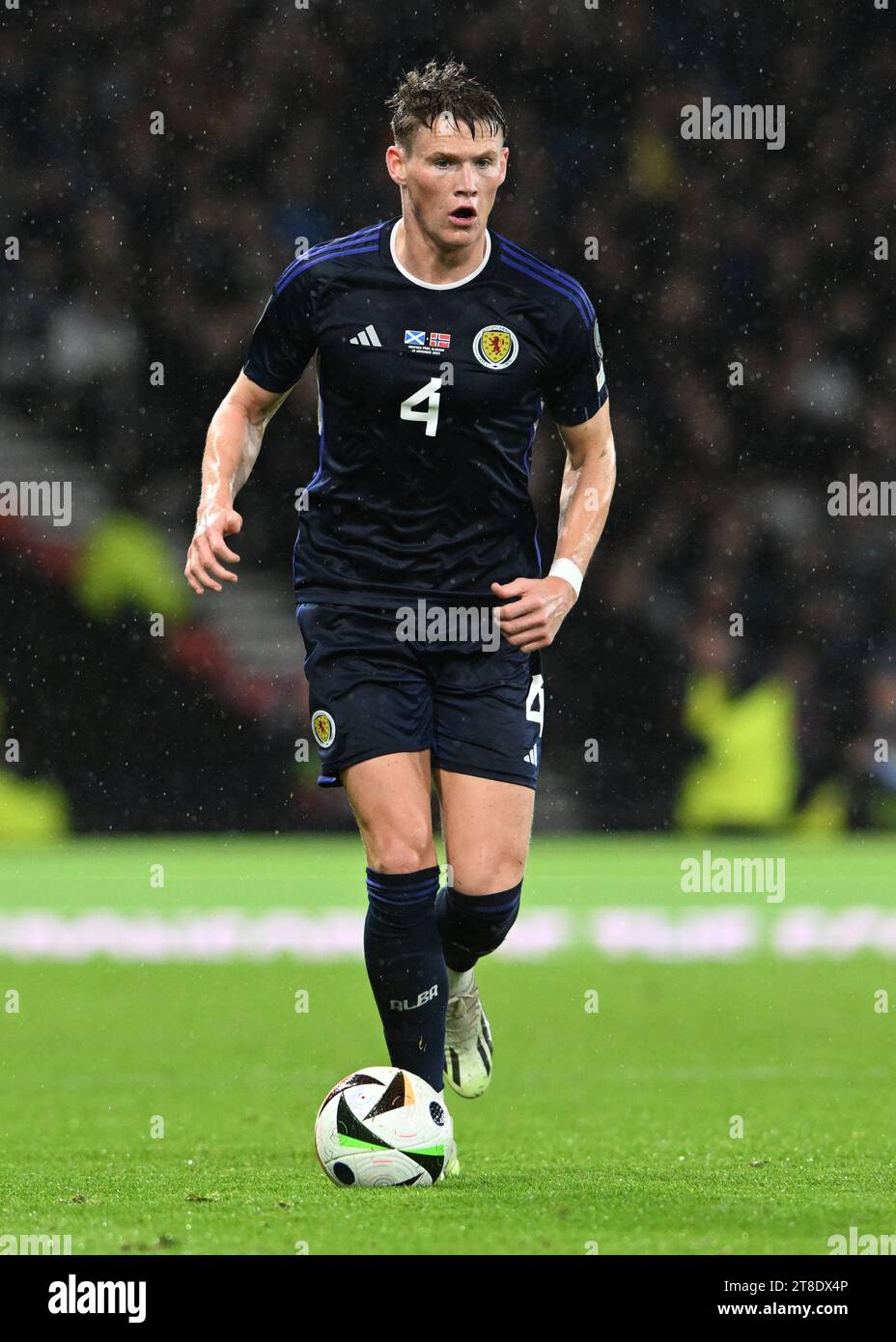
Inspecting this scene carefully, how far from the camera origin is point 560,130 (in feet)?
58.3

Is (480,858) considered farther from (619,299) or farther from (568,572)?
(619,299)

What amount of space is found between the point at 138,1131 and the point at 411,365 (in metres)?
2.35

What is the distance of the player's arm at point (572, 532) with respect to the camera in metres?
5.27

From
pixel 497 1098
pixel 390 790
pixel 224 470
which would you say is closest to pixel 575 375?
pixel 224 470

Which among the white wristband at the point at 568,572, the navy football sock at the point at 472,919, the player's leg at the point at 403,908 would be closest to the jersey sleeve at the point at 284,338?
the white wristband at the point at 568,572

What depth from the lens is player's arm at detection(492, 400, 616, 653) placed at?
5.27 m

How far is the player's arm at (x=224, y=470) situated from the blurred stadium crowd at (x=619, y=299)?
1050 cm

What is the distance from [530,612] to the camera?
17.4ft

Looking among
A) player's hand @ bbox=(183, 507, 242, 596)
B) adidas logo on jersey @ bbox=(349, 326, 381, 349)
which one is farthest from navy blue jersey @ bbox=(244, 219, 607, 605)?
player's hand @ bbox=(183, 507, 242, 596)

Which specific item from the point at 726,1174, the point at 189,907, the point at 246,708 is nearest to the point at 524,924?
the point at 189,907

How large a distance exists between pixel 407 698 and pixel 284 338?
983 mm

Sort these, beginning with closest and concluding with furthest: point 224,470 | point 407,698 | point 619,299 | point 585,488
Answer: point 407,698 → point 224,470 → point 585,488 → point 619,299

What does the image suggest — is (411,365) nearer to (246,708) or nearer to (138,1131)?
(138,1131)

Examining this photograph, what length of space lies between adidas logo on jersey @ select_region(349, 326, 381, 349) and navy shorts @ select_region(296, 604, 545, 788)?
0.66 m
